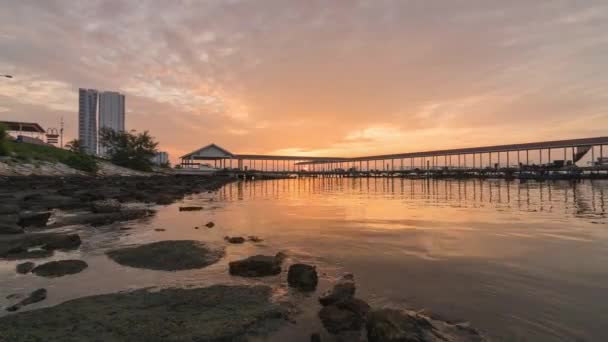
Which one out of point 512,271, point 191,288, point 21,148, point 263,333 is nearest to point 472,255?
point 512,271

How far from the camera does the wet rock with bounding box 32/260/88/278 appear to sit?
6.47 metres

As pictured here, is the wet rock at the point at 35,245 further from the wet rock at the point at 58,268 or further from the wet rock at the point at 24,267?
the wet rock at the point at 58,268

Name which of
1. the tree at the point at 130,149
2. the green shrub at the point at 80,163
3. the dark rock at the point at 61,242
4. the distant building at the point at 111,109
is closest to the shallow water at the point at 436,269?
the dark rock at the point at 61,242

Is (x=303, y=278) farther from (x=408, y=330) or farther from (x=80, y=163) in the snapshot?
(x=80, y=163)

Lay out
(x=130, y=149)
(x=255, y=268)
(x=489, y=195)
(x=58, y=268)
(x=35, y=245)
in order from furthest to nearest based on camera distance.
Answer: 1. (x=130, y=149)
2. (x=489, y=195)
3. (x=35, y=245)
4. (x=255, y=268)
5. (x=58, y=268)

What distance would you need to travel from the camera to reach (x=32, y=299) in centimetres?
516

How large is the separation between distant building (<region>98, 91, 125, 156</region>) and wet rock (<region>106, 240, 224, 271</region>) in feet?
687

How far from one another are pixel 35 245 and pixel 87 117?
8293 inches

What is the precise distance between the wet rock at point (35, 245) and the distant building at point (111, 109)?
207 meters

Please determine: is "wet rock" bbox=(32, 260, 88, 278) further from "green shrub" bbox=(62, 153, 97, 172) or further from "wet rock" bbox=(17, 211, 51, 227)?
"green shrub" bbox=(62, 153, 97, 172)

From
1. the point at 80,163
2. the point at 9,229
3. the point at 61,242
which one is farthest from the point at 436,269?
the point at 80,163

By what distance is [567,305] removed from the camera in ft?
17.3

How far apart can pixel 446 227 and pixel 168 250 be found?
1076 cm

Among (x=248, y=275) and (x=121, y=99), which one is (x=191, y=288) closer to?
(x=248, y=275)
